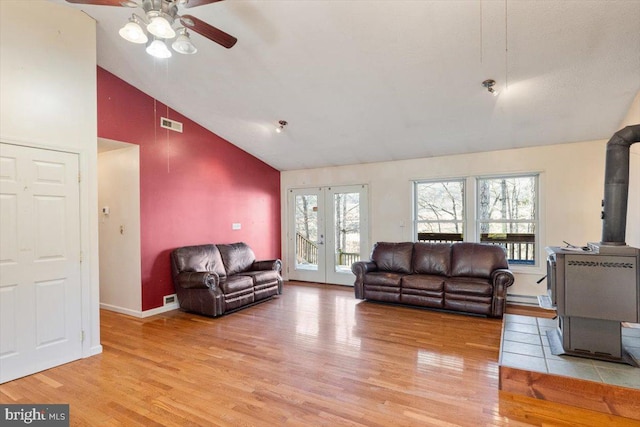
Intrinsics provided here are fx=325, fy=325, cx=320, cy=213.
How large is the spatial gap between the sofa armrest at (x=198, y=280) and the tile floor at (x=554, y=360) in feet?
11.0

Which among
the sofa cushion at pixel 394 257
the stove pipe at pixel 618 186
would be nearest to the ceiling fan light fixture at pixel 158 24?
the stove pipe at pixel 618 186

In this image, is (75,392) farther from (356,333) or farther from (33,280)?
(356,333)

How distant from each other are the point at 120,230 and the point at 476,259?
5171 mm

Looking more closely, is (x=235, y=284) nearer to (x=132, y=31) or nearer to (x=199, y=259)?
(x=199, y=259)

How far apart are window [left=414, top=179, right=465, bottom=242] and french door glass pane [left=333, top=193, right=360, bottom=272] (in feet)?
3.80

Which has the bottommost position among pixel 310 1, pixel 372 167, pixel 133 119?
pixel 372 167

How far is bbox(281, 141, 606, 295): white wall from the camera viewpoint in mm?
4617

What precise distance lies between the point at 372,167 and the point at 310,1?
146 inches

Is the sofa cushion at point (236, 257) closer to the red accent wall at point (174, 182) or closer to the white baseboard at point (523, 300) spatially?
→ the red accent wall at point (174, 182)

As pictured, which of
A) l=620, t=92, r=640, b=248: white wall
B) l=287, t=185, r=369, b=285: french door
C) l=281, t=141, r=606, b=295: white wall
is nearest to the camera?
l=620, t=92, r=640, b=248: white wall

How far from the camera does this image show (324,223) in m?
6.63

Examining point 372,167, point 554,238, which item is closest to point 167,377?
point 372,167

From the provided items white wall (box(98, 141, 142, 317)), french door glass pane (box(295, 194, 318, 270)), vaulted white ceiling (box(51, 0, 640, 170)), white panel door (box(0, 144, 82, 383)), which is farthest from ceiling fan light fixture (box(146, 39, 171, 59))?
french door glass pane (box(295, 194, 318, 270))

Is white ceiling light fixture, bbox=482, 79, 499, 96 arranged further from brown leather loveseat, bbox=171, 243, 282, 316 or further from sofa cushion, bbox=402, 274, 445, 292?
brown leather loveseat, bbox=171, 243, 282, 316
